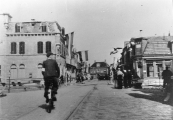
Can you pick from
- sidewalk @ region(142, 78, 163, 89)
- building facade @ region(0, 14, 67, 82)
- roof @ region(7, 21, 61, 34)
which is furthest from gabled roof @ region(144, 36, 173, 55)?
roof @ region(7, 21, 61, 34)

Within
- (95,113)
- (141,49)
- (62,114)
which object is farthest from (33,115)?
(141,49)

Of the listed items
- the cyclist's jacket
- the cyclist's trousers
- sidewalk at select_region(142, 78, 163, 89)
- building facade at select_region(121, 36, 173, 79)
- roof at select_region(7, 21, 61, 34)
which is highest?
roof at select_region(7, 21, 61, 34)

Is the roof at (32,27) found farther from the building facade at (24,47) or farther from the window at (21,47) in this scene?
the window at (21,47)

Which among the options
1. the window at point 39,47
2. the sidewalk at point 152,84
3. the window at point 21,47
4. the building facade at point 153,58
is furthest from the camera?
the window at point 39,47

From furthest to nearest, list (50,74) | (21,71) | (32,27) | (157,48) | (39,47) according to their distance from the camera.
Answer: (32,27) < (39,47) < (21,71) < (157,48) < (50,74)

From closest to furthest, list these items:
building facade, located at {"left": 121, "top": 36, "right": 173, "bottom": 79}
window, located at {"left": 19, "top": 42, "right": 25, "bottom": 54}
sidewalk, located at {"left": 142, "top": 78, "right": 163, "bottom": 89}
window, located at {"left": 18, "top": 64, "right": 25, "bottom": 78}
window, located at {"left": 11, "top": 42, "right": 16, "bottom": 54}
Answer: sidewalk, located at {"left": 142, "top": 78, "right": 163, "bottom": 89} → building facade, located at {"left": 121, "top": 36, "right": 173, "bottom": 79} → window, located at {"left": 18, "top": 64, "right": 25, "bottom": 78} → window, located at {"left": 11, "top": 42, "right": 16, "bottom": 54} → window, located at {"left": 19, "top": 42, "right": 25, "bottom": 54}

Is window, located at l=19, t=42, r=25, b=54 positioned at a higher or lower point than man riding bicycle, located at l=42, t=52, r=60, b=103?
higher

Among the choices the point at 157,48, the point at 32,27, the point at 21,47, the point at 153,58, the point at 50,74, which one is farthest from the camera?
the point at 32,27

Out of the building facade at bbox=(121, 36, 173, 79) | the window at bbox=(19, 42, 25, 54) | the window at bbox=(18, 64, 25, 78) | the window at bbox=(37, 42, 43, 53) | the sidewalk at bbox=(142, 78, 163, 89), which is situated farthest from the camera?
the window at bbox=(37, 42, 43, 53)

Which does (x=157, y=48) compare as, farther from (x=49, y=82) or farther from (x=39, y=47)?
(x=49, y=82)

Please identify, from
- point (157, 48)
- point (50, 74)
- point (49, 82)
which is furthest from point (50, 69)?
point (157, 48)

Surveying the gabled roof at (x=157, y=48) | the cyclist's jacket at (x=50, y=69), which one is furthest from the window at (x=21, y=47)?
the cyclist's jacket at (x=50, y=69)

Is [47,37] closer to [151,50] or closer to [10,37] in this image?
[10,37]

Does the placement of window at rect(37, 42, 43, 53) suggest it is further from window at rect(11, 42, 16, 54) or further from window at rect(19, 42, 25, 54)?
window at rect(11, 42, 16, 54)
